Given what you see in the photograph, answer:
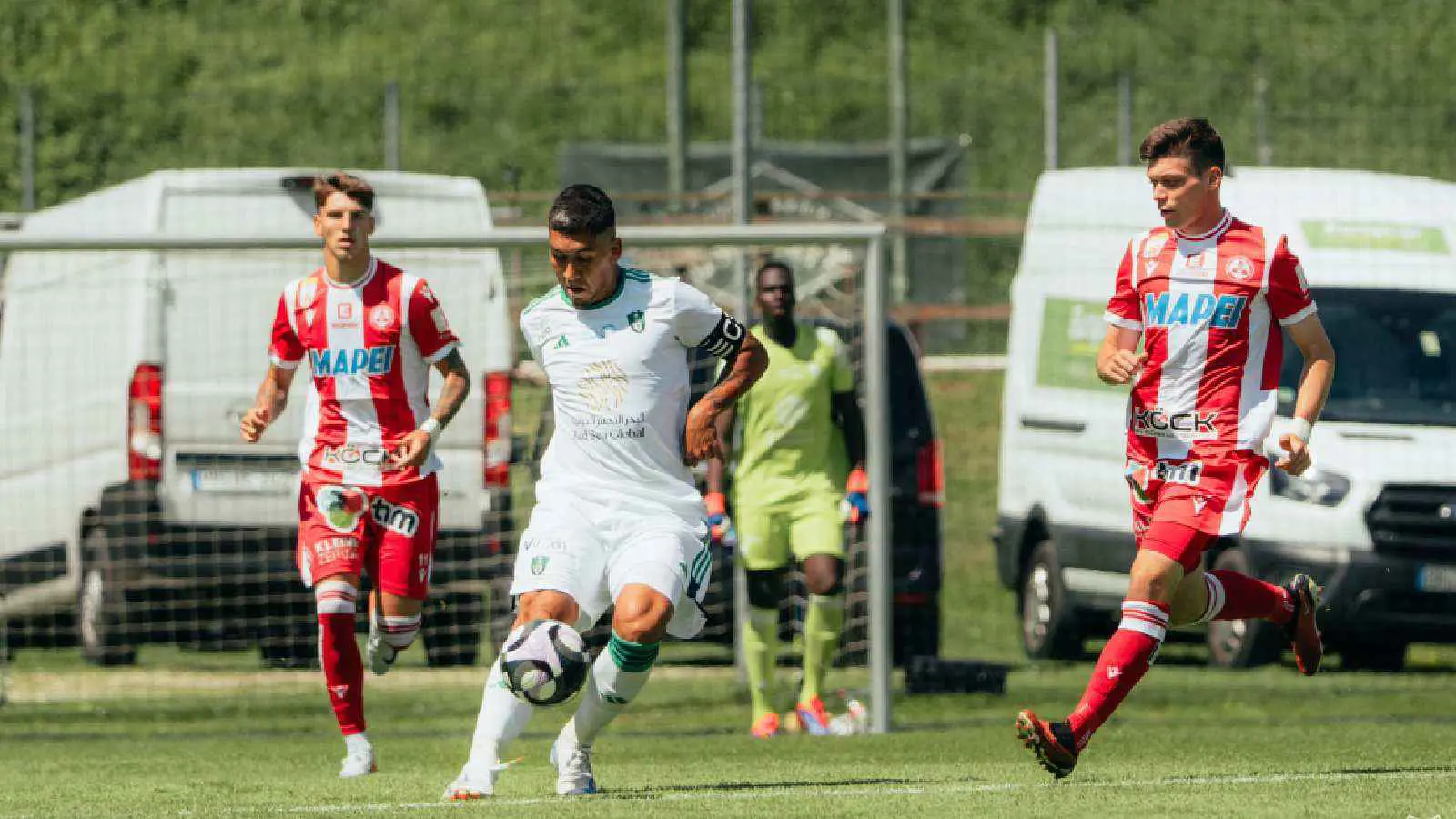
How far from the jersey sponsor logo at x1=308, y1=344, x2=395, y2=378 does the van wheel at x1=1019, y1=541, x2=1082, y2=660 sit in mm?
6402

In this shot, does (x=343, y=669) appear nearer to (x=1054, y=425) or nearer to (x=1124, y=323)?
(x=1124, y=323)

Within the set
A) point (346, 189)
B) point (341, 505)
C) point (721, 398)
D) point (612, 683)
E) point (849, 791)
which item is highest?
point (346, 189)

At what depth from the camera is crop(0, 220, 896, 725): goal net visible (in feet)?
41.3

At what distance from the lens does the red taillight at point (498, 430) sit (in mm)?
12492

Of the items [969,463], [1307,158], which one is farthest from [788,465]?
[1307,158]

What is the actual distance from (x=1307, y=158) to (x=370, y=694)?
1614 cm

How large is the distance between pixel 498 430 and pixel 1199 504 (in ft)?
17.7

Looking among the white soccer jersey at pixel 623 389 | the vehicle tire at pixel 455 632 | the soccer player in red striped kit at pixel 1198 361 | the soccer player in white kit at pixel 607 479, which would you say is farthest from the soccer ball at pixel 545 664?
the vehicle tire at pixel 455 632

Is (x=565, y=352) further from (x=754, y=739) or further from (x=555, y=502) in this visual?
(x=754, y=739)

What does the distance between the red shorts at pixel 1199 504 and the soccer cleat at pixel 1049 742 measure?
739 millimetres

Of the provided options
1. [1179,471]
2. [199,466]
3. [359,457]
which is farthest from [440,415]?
[199,466]

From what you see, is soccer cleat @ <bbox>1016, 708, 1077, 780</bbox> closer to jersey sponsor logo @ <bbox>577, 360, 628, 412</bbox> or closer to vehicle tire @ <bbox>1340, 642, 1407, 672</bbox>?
jersey sponsor logo @ <bbox>577, 360, 628, 412</bbox>

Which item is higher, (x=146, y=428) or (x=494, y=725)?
(x=146, y=428)

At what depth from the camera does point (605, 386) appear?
7773 mm
